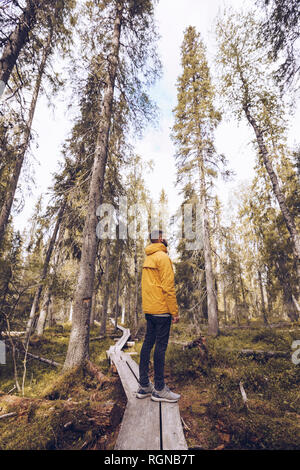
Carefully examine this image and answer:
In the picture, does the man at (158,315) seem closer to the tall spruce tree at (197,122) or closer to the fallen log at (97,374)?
the fallen log at (97,374)

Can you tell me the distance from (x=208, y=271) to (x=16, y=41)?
1155 cm

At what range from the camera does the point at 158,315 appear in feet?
11.7

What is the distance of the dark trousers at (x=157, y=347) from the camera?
11.4 feet

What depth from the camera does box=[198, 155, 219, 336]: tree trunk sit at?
10.9m

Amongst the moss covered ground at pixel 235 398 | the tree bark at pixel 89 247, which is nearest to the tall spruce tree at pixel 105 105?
the tree bark at pixel 89 247

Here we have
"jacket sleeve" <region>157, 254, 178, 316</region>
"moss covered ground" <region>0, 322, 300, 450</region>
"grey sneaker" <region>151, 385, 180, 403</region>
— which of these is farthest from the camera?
"jacket sleeve" <region>157, 254, 178, 316</region>

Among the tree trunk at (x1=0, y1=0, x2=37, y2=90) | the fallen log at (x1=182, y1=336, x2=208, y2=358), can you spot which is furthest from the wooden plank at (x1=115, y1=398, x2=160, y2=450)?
the tree trunk at (x1=0, y1=0, x2=37, y2=90)

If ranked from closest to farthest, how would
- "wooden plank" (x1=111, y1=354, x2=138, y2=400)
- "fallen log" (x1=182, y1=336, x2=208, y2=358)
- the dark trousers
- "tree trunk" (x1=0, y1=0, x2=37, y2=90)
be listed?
the dark trousers
"wooden plank" (x1=111, y1=354, x2=138, y2=400)
"tree trunk" (x1=0, y1=0, x2=37, y2=90)
"fallen log" (x1=182, y1=336, x2=208, y2=358)

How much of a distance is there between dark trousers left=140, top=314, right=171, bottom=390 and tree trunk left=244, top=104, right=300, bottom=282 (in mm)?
7579

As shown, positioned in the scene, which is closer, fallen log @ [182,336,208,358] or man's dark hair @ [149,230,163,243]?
man's dark hair @ [149,230,163,243]

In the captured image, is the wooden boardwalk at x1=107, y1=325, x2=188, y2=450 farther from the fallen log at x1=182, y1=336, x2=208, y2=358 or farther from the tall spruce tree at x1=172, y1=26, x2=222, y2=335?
the tall spruce tree at x1=172, y1=26, x2=222, y2=335

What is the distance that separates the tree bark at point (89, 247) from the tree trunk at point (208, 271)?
22.9 ft

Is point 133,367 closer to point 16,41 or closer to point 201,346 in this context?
point 201,346
